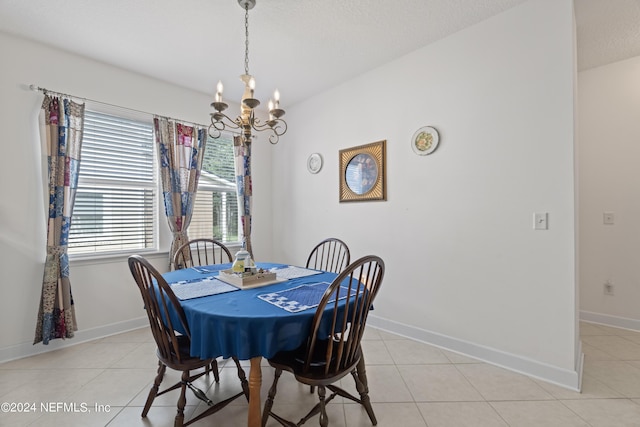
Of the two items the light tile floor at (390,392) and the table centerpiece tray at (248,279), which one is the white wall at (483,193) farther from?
the table centerpiece tray at (248,279)

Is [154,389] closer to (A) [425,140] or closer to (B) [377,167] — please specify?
(B) [377,167]

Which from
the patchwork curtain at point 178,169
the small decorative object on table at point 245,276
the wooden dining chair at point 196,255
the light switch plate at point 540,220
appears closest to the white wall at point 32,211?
the patchwork curtain at point 178,169

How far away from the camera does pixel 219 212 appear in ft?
12.2

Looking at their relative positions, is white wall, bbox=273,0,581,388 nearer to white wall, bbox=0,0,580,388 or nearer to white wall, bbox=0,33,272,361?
white wall, bbox=0,0,580,388

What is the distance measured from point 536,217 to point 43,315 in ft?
12.9

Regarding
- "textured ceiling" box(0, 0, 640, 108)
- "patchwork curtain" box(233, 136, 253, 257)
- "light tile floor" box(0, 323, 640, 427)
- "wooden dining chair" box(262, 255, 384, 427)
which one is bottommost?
"light tile floor" box(0, 323, 640, 427)

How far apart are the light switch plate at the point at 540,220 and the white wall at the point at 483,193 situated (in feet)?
0.10

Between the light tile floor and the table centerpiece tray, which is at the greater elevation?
the table centerpiece tray

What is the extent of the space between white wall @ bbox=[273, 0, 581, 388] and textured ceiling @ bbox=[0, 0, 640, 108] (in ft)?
0.96

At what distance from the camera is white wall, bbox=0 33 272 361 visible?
232cm

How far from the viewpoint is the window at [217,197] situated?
352 cm

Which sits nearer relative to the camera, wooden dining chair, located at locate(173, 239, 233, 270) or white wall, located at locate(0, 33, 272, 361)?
white wall, located at locate(0, 33, 272, 361)

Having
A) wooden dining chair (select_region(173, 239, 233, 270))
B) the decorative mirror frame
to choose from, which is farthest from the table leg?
the decorative mirror frame

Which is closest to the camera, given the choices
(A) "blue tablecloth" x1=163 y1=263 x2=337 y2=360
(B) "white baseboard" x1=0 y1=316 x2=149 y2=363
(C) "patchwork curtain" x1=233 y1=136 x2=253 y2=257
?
(A) "blue tablecloth" x1=163 y1=263 x2=337 y2=360
